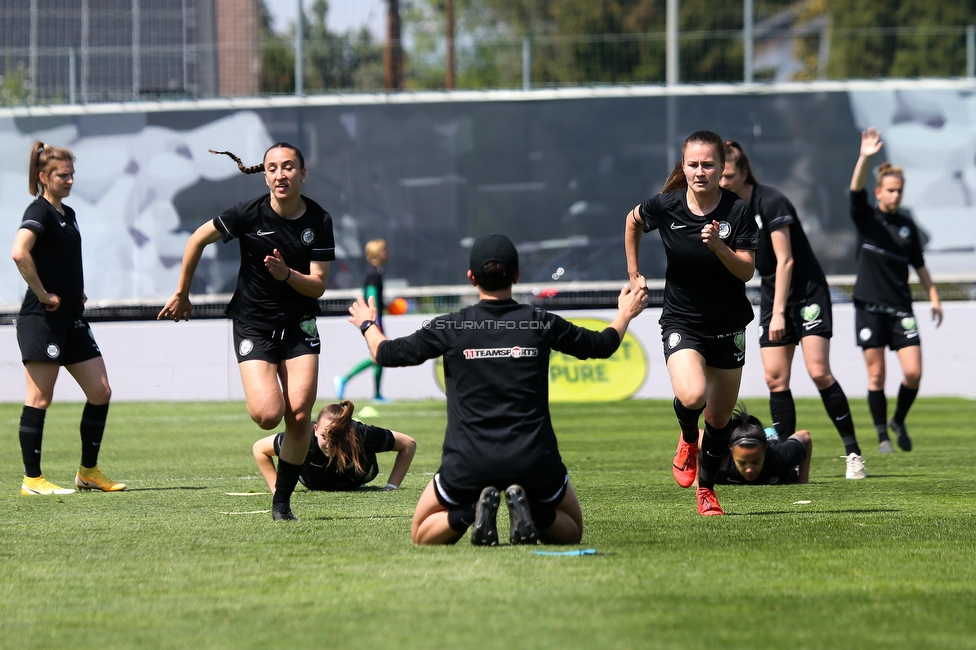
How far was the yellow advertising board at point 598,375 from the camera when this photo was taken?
16.9 meters

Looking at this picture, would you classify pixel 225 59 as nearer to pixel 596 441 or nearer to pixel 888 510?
pixel 596 441

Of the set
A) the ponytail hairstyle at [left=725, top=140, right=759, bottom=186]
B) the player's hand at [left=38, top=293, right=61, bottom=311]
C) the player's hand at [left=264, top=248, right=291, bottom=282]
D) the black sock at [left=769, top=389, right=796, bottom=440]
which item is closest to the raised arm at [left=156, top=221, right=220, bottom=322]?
the player's hand at [left=264, top=248, right=291, bottom=282]

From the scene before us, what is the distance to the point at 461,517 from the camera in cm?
552

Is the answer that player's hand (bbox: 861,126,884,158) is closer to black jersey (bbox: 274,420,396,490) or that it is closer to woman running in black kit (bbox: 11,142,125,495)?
black jersey (bbox: 274,420,396,490)

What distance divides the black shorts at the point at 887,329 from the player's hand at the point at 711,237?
5049 millimetres

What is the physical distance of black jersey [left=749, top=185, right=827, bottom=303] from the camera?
8484mm

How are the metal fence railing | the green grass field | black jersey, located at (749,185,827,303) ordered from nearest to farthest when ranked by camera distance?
the green grass field
black jersey, located at (749,185,827,303)
the metal fence railing

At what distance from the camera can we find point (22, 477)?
9430 millimetres

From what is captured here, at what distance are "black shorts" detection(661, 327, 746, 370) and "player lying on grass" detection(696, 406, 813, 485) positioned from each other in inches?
44.1

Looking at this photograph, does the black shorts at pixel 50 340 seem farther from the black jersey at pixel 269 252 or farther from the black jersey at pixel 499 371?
the black jersey at pixel 499 371

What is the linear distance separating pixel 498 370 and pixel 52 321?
4.23 metres

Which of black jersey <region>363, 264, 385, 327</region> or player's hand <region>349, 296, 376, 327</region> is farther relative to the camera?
black jersey <region>363, 264, 385, 327</region>

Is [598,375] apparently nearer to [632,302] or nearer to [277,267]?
[277,267]

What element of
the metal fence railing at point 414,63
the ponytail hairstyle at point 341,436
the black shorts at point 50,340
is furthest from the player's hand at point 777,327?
the metal fence railing at point 414,63
